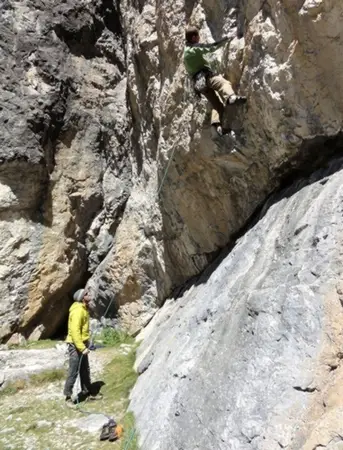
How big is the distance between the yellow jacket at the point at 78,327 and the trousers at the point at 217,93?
4202 mm

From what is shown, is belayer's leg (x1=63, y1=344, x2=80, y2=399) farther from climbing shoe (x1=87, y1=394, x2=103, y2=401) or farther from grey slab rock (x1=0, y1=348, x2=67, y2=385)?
grey slab rock (x1=0, y1=348, x2=67, y2=385)

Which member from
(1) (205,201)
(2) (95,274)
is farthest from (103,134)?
(1) (205,201)

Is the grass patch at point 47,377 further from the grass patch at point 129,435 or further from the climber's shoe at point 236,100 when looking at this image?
the climber's shoe at point 236,100

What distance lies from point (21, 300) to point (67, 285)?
1.45 metres

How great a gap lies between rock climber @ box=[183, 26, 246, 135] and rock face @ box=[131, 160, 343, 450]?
1.72 meters

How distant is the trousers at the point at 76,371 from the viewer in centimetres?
820

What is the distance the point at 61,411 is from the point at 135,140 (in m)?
7.00

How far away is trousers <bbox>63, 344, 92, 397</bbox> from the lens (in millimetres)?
8195

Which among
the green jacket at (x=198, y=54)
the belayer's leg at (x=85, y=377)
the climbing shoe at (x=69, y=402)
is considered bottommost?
the climbing shoe at (x=69, y=402)

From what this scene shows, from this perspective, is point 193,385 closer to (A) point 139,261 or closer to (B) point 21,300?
(A) point 139,261

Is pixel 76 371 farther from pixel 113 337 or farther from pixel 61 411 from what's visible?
pixel 113 337

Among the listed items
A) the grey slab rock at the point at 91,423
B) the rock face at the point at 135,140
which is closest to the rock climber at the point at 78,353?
the grey slab rock at the point at 91,423

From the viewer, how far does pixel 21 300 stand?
38.8 feet

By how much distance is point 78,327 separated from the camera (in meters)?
8.20
